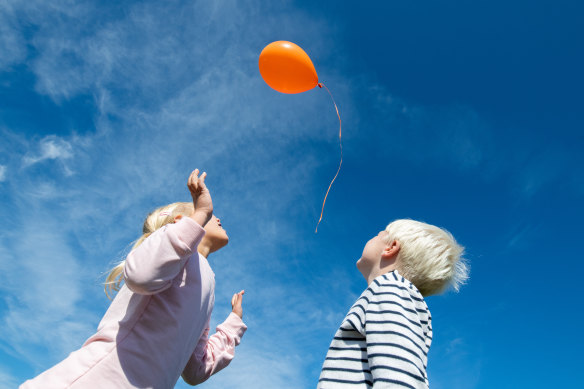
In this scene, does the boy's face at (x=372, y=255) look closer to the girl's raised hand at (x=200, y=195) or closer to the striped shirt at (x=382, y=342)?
the striped shirt at (x=382, y=342)

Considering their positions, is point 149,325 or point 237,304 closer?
point 149,325

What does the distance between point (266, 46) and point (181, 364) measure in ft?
12.4

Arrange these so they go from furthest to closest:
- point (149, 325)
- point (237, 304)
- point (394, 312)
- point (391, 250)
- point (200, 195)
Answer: point (237, 304), point (391, 250), point (200, 195), point (149, 325), point (394, 312)

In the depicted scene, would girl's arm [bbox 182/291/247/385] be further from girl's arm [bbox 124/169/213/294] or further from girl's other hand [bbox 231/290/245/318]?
girl's arm [bbox 124/169/213/294]

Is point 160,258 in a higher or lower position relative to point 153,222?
lower

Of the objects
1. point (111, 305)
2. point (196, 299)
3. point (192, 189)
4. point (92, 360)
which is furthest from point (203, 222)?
point (92, 360)

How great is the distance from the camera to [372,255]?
2.90m

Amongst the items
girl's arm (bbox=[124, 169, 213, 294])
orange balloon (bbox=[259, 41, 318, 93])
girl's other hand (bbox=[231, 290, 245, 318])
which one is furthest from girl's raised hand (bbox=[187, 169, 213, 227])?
orange balloon (bbox=[259, 41, 318, 93])

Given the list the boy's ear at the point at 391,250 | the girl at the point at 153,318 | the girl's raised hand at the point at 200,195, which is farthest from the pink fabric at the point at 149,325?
the boy's ear at the point at 391,250

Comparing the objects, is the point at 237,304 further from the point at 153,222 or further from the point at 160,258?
the point at 160,258

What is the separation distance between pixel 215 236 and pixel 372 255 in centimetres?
129

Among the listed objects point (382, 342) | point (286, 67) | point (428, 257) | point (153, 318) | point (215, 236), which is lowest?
point (382, 342)

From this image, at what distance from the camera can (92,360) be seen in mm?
2008

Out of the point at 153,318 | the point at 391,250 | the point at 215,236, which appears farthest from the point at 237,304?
the point at 391,250
